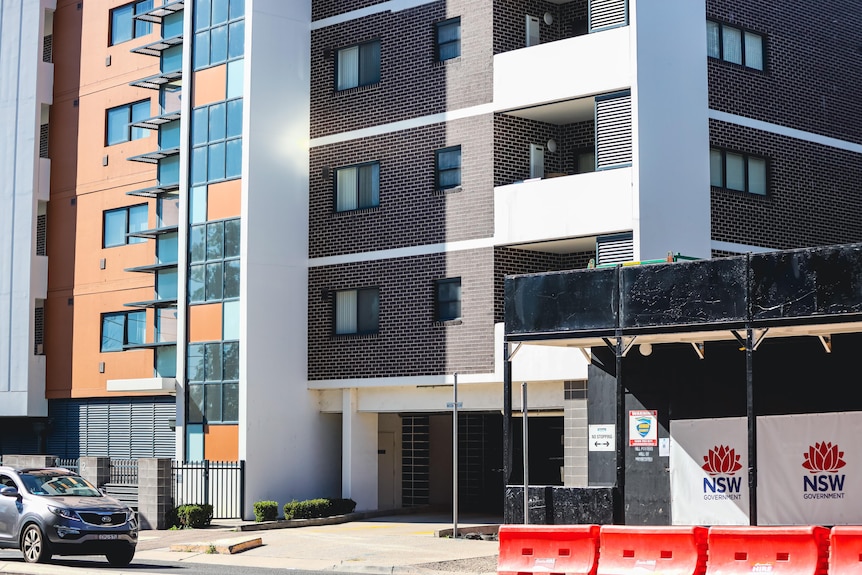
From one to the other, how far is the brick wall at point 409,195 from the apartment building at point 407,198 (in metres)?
0.07

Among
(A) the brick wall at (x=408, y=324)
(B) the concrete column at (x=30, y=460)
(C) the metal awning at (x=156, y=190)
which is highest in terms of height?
(C) the metal awning at (x=156, y=190)

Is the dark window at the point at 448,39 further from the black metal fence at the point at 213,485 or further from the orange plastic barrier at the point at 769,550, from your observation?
the orange plastic barrier at the point at 769,550

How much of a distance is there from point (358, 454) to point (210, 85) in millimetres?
11062

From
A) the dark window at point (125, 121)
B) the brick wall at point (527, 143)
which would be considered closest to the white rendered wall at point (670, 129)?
the brick wall at point (527, 143)

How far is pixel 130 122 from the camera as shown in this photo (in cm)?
4234

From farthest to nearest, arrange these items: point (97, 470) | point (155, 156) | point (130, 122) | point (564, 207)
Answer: point (130, 122) < point (155, 156) < point (97, 470) < point (564, 207)

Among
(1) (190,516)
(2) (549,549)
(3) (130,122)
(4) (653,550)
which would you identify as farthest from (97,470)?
(4) (653,550)

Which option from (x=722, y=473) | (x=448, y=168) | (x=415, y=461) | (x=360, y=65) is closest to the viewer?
(x=722, y=473)

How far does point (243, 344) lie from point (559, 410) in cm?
872

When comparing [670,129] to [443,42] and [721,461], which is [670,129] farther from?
[721,461]

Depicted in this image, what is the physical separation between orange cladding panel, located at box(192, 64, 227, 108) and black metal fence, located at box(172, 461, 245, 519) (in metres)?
10.0

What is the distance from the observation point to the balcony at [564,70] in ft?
96.4

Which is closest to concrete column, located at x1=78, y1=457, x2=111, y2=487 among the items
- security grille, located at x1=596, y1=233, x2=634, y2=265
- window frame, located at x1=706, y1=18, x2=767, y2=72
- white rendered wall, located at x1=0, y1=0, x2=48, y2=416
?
white rendered wall, located at x1=0, y1=0, x2=48, y2=416

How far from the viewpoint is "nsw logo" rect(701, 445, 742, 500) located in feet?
82.4
